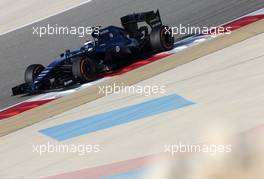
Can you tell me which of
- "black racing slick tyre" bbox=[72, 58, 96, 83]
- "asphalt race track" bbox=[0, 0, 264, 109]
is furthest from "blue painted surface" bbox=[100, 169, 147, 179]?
"asphalt race track" bbox=[0, 0, 264, 109]

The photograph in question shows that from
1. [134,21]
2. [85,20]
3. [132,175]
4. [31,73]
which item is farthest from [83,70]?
[85,20]

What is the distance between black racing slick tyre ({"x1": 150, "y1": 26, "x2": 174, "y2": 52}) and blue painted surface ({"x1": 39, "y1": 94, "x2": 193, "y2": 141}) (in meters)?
2.96

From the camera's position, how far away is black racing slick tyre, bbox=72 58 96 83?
10508 mm

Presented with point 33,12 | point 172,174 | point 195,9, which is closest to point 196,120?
point 172,174

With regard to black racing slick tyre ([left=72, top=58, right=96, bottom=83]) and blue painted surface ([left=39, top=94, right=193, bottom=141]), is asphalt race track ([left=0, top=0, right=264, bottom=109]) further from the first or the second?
blue painted surface ([left=39, top=94, right=193, bottom=141])

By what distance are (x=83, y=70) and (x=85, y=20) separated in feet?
21.7

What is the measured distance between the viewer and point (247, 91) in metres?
7.95

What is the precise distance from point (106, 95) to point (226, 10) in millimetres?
5599

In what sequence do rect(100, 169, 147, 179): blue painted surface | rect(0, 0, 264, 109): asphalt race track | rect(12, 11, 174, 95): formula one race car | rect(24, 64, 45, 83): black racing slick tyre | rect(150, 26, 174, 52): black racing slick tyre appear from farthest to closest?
rect(0, 0, 264, 109): asphalt race track < rect(150, 26, 174, 52): black racing slick tyre < rect(24, 64, 45, 83): black racing slick tyre < rect(12, 11, 174, 95): formula one race car < rect(100, 169, 147, 179): blue painted surface

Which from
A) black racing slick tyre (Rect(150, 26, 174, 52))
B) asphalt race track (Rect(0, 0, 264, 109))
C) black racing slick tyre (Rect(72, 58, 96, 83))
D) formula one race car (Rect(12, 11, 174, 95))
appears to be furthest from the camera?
asphalt race track (Rect(0, 0, 264, 109))

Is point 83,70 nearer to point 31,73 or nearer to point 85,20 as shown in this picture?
point 31,73

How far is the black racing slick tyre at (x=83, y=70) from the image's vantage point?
1051 centimetres

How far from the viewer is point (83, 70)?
10.6 metres

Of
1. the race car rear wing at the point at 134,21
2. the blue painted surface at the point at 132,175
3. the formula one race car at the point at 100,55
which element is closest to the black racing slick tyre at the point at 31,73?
the formula one race car at the point at 100,55
